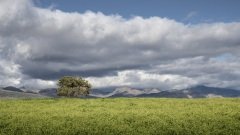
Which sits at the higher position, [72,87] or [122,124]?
[72,87]

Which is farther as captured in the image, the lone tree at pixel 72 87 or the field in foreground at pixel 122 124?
the lone tree at pixel 72 87

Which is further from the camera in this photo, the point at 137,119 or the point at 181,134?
the point at 137,119

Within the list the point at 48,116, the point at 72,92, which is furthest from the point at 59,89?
the point at 48,116

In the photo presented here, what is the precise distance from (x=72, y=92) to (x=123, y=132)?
126582mm

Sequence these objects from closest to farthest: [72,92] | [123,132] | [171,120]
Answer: [123,132] < [171,120] < [72,92]

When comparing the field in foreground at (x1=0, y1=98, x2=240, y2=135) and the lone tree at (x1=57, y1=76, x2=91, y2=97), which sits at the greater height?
the lone tree at (x1=57, y1=76, x2=91, y2=97)

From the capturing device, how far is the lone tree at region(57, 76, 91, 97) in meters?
154

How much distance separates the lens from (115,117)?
3475cm

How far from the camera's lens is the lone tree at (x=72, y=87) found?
153625 millimetres

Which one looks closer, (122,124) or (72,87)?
(122,124)

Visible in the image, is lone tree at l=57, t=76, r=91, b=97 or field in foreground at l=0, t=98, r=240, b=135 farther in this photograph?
lone tree at l=57, t=76, r=91, b=97

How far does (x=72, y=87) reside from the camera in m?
155

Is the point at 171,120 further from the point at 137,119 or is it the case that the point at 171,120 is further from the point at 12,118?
the point at 12,118

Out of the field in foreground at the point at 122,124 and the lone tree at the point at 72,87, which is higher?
the lone tree at the point at 72,87
